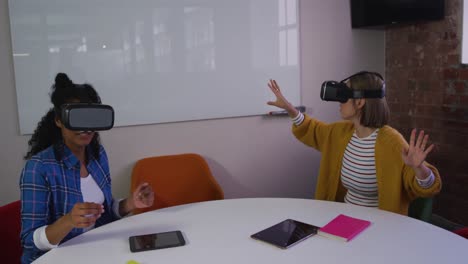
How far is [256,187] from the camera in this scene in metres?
3.53

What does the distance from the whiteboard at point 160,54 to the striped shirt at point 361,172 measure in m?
1.15

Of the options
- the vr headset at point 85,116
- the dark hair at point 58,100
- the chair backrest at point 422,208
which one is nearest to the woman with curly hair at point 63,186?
the dark hair at point 58,100

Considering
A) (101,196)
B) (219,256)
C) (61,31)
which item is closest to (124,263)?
(219,256)

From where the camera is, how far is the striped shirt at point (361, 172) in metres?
2.33

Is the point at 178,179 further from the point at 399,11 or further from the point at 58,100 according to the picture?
the point at 399,11

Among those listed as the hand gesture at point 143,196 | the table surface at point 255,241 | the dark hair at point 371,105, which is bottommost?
the table surface at point 255,241

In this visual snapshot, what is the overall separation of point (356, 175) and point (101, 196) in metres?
1.33

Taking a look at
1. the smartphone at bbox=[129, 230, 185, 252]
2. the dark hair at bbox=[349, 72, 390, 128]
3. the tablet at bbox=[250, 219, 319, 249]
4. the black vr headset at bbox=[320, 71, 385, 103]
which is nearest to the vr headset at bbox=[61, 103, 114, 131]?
the smartphone at bbox=[129, 230, 185, 252]

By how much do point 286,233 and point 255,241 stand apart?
126 millimetres

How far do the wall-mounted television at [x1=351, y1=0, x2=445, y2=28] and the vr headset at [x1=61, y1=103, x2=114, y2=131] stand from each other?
2.80m

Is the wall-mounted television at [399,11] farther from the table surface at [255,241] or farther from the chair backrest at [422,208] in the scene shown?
the table surface at [255,241]

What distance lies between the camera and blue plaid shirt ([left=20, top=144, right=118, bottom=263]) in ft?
5.36

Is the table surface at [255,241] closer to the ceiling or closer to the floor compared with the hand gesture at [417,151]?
closer to the floor

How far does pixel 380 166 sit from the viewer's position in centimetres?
227
